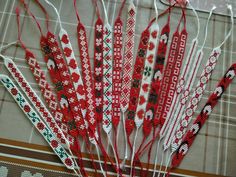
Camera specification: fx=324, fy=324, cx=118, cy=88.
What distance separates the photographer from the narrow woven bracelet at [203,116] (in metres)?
0.95

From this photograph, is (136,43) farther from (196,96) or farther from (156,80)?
(196,96)

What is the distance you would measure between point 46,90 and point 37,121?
0.10 meters

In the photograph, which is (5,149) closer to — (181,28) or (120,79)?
(120,79)

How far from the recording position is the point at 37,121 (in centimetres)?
97

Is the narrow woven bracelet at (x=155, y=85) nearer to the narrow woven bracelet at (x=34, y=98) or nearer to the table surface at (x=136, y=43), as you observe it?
the table surface at (x=136, y=43)

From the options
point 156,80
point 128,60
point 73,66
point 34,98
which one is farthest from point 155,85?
point 34,98

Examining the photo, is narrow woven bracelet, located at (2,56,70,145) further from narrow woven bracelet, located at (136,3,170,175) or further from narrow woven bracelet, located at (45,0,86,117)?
narrow woven bracelet, located at (136,3,170,175)

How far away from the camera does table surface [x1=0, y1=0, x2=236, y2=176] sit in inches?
38.1

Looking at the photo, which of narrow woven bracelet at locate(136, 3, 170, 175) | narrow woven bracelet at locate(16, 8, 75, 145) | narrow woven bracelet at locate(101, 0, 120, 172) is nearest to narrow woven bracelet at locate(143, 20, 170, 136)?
narrow woven bracelet at locate(136, 3, 170, 175)

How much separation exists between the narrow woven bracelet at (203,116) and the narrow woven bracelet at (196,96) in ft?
0.06

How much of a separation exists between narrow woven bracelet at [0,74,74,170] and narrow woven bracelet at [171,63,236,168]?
12.4 inches

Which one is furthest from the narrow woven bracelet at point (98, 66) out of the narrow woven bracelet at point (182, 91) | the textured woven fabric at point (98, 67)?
the narrow woven bracelet at point (182, 91)

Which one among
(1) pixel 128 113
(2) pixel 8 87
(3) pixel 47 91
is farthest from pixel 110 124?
(2) pixel 8 87

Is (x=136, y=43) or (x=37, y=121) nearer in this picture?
(x=37, y=121)
